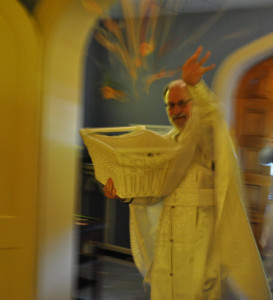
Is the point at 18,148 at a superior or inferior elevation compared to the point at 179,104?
inferior

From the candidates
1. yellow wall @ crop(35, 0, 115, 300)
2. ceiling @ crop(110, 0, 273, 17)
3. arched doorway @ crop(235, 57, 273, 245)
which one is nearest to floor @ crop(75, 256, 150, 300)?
yellow wall @ crop(35, 0, 115, 300)

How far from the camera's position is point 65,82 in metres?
2.77

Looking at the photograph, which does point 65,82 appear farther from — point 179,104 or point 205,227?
point 205,227

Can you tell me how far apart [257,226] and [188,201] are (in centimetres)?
125

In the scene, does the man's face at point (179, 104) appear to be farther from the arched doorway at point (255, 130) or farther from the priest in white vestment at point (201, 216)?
the arched doorway at point (255, 130)

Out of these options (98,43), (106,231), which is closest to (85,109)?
(106,231)

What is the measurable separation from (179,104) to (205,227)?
648 millimetres

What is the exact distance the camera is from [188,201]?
2248 mm

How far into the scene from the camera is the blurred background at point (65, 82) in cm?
239

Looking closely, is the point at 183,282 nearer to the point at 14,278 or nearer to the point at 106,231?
the point at 14,278

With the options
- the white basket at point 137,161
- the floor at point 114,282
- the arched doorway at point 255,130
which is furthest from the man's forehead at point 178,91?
the floor at point 114,282

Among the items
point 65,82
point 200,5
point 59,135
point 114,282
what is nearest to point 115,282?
point 114,282

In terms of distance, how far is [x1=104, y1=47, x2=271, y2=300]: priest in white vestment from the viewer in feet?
7.07

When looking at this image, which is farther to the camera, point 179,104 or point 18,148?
point 18,148
